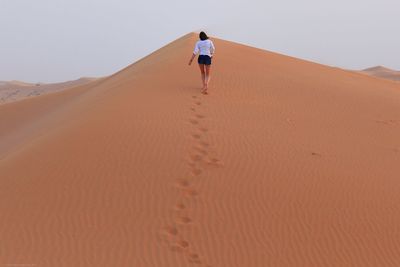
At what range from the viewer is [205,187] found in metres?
6.23

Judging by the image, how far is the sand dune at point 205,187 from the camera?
5215 millimetres

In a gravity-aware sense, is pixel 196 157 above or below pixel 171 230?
above

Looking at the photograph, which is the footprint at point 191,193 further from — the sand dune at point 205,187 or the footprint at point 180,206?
the footprint at point 180,206

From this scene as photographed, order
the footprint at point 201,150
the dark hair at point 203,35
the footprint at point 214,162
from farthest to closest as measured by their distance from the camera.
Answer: the dark hair at point 203,35 < the footprint at point 201,150 < the footprint at point 214,162

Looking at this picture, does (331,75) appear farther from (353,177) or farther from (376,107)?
(353,177)

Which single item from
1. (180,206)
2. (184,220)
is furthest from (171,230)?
(180,206)

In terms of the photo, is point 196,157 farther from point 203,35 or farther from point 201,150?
point 203,35

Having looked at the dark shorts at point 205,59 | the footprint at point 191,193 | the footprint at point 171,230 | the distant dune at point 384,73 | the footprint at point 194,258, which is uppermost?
the dark shorts at point 205,59

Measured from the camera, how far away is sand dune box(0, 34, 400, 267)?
205 inches

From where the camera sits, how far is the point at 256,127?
27.9ft

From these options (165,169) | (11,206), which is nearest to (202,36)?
(165,169)

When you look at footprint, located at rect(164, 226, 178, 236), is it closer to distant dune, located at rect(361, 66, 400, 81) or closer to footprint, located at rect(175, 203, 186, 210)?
footprint, located at rect(175, 203, 186, 210)

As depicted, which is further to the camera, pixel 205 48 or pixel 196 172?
pixel 205 48

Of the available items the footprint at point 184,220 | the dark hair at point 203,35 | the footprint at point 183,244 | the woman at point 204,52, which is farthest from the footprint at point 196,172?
the dark hair at point 203,35
